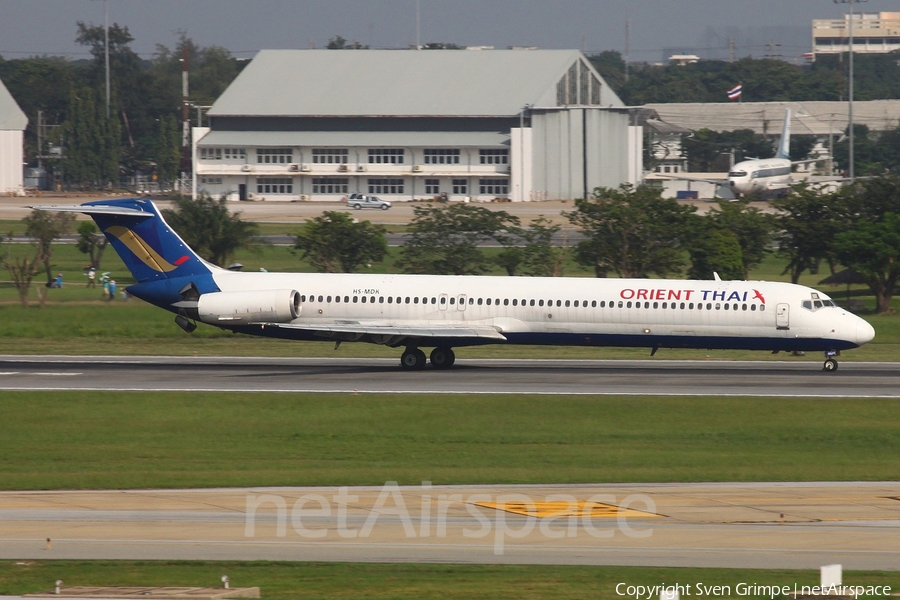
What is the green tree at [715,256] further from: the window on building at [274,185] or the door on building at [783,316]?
the window on building at [274,185]

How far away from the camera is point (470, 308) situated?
3888 cm

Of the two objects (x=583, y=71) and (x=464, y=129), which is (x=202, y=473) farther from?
(x=583, y=71)

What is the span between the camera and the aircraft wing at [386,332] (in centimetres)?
3781

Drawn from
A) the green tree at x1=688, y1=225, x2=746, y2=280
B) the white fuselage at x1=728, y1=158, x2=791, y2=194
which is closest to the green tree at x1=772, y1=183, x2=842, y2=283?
the green tree at x1=688, y1=225, x2=746, y2=280

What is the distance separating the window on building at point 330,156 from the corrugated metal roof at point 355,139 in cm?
73

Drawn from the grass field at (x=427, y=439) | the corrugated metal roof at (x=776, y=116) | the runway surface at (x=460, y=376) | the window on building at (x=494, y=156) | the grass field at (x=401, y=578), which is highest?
the corrugated metal roof at (x=776, y=116)

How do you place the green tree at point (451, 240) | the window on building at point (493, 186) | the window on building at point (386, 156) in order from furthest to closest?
the window on building at point (386, 156)
the window on building at point (493, 186)
the green tree at point (451, 240)

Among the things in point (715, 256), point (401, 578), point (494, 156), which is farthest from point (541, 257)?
point (494, 156)

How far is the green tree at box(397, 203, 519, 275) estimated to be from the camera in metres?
62.9

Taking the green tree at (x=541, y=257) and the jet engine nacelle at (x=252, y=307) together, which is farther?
the green tree at (x=541, y=257)

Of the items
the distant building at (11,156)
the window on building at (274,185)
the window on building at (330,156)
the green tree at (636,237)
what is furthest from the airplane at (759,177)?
the distant building at (11,156)

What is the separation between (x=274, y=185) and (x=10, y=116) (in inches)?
1418

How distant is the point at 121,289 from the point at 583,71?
268ft

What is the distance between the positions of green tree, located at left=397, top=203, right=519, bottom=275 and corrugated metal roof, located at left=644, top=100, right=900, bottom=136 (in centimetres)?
11292
